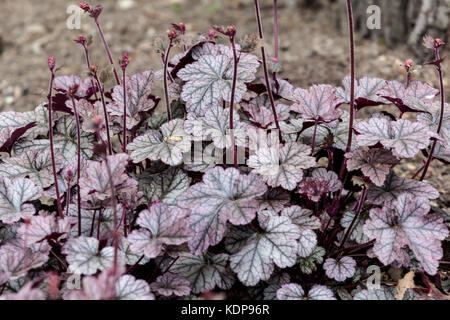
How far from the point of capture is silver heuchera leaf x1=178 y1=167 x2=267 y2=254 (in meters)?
1.64

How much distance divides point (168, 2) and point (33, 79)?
1.50 metres

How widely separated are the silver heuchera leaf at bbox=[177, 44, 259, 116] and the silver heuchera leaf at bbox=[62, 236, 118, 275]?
617 mm

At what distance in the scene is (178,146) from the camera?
72.2 inches

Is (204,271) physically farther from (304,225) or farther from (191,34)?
(191,34)

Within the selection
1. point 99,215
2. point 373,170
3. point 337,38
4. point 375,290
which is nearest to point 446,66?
point 337,38

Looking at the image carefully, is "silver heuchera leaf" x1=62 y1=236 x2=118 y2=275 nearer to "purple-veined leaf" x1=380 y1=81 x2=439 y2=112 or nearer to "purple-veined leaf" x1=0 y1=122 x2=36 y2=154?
"purple-veined leaf" x1=0 y1=122 x2=36 y2=154

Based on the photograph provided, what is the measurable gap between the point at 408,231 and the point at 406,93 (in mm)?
566

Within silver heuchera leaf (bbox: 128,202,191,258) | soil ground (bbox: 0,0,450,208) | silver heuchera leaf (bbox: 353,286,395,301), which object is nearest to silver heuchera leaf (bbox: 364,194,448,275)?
silver heuchera leaf (bbox: 353,286,395,301)

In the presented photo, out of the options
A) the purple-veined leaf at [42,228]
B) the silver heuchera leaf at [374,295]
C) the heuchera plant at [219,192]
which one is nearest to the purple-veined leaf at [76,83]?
the heuchera plant at [219,192]

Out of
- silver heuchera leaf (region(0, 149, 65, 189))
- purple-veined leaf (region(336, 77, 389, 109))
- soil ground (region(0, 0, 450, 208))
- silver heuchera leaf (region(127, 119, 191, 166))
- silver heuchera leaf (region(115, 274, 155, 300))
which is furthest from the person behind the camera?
soil ground (region(0, 0, 450, 208))

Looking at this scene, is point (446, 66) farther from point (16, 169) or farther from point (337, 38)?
point (16, 169)

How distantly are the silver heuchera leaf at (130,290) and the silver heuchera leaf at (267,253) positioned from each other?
0.31 metres

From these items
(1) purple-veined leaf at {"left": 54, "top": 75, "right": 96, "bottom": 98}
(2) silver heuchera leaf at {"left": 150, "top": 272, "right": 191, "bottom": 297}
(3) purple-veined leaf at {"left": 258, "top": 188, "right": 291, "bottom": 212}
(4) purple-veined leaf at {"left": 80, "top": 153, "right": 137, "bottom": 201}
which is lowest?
(2) silver heuchera leaf at {"left": 150, "top": 272, "right": 191, "bottom": 297}

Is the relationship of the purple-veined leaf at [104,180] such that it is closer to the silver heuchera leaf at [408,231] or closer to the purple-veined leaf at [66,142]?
the purple-veined leaf at [66,142]
